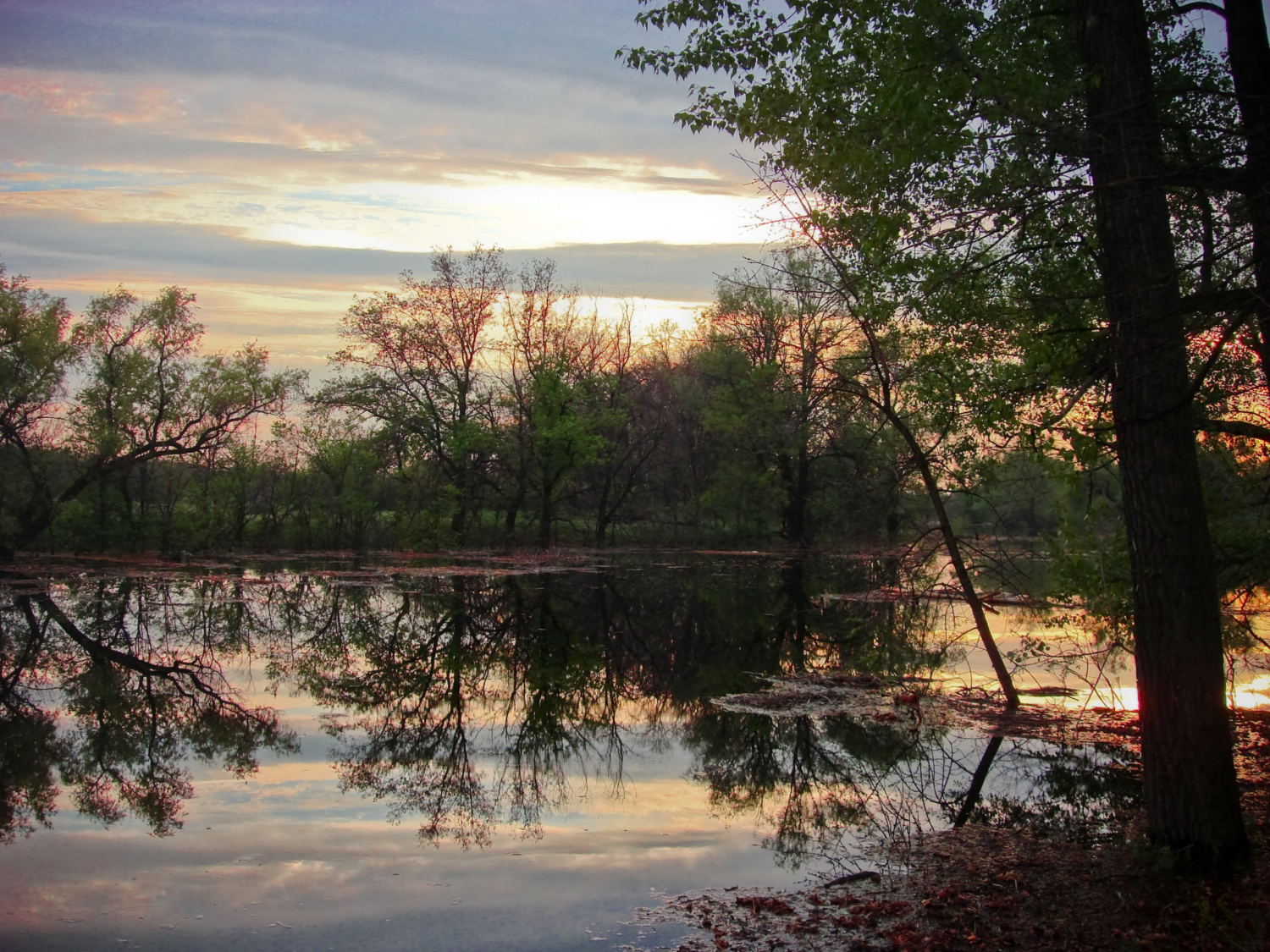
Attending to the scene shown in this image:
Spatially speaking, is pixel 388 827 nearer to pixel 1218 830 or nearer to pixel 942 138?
pixel 1218 830

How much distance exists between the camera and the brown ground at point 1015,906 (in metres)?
5.50

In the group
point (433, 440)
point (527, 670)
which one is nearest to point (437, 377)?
point (433, 440)

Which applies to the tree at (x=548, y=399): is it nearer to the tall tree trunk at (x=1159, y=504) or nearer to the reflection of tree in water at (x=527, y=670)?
the reflection of tree in water at (x=527, y=670)

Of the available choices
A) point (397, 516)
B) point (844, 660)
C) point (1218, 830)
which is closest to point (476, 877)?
point (1218, 830)

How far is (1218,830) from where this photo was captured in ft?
21.2

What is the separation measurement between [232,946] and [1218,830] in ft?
20.4

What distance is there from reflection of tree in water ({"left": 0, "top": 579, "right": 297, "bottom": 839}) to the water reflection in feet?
0.14

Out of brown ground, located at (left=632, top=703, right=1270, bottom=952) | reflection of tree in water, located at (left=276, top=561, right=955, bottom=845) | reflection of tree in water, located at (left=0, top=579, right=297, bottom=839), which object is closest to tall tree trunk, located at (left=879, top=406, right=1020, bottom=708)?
reflection of tree in water, located at (left=276, top=561, right=955, bottom=845)

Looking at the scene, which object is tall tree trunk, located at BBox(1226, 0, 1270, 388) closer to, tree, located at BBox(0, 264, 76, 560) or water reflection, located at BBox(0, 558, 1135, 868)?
water reflection, located at BBox(0, 558, 1135, 868)

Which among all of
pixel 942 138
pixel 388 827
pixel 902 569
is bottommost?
pixel 388 827

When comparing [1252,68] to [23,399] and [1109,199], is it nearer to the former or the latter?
[1109,199]

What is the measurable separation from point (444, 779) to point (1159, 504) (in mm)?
6743

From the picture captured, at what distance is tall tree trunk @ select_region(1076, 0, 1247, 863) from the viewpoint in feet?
21.3

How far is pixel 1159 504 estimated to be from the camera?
6645mm
